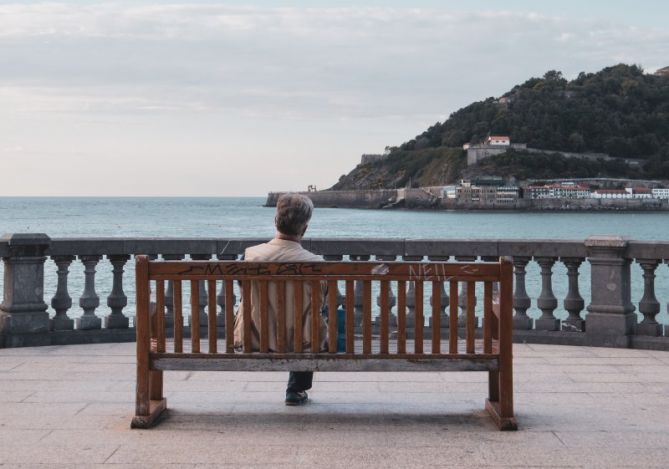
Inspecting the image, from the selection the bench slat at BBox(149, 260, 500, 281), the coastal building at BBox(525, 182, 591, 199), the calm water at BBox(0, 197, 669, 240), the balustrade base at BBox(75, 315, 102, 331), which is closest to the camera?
the bench slat at BBox(149, 260, 500, 281)

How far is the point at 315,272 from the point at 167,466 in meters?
1.46

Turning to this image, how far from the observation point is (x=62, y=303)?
977cm


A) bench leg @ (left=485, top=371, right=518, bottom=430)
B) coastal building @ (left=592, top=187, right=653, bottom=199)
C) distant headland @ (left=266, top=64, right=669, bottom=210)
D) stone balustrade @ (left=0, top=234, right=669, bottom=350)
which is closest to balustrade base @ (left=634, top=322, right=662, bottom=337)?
stone balustrade @ (left=0, top=234, right=669, bottom=350)

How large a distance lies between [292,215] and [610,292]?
4544 millimetres

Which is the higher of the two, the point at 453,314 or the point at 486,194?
the point at 486,194

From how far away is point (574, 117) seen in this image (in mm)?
181500

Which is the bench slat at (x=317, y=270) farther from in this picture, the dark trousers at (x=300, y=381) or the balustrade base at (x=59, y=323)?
the balustrade base at (x=59, y=323)

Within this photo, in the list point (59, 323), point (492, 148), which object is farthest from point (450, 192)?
point (59, 323)

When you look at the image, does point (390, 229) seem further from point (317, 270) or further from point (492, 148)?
point (317, 270)

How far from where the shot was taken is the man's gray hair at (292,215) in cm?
606

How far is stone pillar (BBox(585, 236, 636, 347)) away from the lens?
9.38 metres

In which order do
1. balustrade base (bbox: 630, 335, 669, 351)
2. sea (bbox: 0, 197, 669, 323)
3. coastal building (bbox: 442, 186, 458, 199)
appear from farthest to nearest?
coastal building (bbox: 442, 186, 458, 199)
sea (bbox: 0, 197, 669, 323)
balustrade base (bbox: 630, 335, 669, 351)

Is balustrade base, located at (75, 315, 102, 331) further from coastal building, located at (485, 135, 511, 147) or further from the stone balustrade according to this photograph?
coastal building, located at (485, 135, 511, 147)

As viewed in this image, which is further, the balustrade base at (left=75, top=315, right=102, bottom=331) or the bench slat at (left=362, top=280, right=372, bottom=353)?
the balustrade base at (left=75, top=315, right=102, bottom=331)
